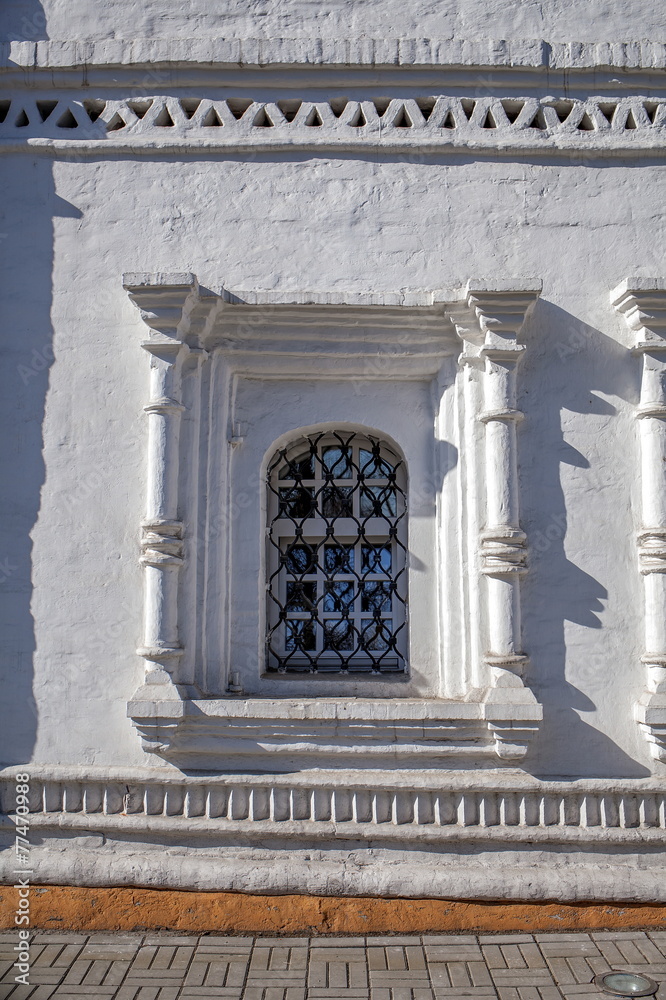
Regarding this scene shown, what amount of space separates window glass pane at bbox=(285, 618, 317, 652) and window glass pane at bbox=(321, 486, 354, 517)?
1.90 feet

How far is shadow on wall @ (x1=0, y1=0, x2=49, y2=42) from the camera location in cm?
428

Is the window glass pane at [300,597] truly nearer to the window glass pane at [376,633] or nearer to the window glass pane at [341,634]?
the window glass pane at [341,634]

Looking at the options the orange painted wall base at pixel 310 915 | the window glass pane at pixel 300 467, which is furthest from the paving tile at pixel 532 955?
the window glass pane at pixel 300 467

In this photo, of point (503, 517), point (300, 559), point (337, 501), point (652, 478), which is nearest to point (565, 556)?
point (503, 517)

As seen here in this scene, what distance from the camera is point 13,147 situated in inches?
164

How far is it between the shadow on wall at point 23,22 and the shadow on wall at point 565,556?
9.90 feet

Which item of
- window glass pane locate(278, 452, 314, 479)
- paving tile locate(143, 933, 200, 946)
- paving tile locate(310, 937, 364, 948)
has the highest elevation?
window glass pane locate(278, 452, 314, 479)

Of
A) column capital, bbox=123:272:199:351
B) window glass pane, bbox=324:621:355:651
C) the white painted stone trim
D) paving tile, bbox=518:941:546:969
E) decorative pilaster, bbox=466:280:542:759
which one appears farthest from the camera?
window glass pane, bbox=324:621:355:651

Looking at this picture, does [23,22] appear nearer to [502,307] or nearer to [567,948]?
[502,307]

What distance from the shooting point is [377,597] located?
4207mm

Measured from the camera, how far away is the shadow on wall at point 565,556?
3.79 m

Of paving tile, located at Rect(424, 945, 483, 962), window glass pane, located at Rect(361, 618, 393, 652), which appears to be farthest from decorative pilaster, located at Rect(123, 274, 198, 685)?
paving tile, located at Rect(424, 945, 483, 962)

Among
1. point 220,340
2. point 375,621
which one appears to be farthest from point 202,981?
point 220,340

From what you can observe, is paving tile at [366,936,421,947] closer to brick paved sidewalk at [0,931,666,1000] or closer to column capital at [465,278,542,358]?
brick paved sidewalk at [0,931,666,1000]
